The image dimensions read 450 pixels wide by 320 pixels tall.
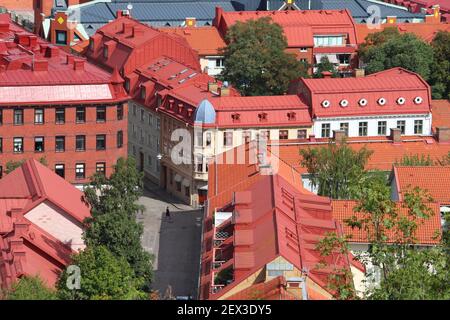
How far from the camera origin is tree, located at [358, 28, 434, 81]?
123812mm

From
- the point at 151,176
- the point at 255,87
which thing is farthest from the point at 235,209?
the point at 255,87

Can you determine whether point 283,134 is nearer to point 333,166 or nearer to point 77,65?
point 333,166

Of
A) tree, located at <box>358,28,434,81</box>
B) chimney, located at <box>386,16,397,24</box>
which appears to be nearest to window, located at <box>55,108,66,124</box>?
tree, located at <box>358,28,434,81</box>

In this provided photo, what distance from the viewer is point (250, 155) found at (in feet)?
313

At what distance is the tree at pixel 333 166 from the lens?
9294 centimetres

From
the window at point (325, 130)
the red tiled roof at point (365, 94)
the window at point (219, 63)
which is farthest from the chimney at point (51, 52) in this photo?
the window at point (219, 63)

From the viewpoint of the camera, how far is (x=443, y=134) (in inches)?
4050

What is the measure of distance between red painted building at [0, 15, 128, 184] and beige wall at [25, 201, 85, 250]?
15871mm

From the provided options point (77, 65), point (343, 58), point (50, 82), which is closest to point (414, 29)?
point (343, 58)

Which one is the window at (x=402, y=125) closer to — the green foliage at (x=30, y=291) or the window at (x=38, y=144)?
the window at (x=38, y=144)

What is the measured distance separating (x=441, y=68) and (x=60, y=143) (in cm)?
3467

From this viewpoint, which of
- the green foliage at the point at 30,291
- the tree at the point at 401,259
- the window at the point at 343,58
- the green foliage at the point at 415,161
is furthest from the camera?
the window at the point at 343,58
